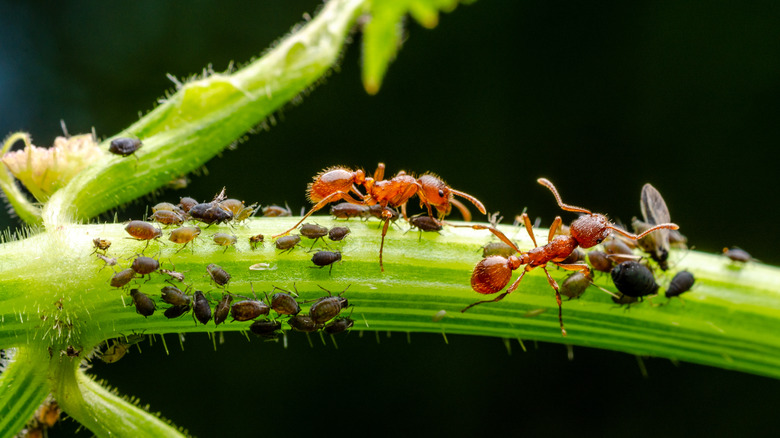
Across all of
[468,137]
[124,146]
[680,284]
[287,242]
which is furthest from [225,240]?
[468,137]

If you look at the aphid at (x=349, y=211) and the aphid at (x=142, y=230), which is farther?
the aphid at (x=349, y=211)

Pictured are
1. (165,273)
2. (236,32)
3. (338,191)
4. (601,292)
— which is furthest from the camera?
(236,32)

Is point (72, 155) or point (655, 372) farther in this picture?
point (655, 372)

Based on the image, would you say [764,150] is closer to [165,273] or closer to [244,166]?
[244,166]

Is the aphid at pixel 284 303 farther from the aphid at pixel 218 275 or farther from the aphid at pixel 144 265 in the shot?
the aphid at pixel 144 265

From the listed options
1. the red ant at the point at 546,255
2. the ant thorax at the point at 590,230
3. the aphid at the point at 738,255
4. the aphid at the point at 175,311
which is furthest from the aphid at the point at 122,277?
the aphid at the point at 738,255

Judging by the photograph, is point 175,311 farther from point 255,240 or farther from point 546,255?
point 546,255

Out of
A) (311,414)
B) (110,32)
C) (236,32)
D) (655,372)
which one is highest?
(110,32)

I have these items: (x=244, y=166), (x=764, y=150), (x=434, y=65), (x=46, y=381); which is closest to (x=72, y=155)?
(x=46, y=381)
